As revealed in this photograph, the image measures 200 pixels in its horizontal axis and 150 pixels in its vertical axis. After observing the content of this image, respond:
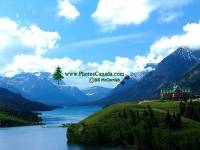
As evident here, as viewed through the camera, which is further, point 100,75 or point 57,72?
point 57,72

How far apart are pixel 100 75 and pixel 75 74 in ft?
31.3

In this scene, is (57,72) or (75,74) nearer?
(75,74)

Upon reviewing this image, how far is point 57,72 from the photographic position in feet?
629

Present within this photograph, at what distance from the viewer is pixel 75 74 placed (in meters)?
176

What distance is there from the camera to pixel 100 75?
179m

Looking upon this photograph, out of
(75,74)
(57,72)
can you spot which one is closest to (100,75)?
(75,74)

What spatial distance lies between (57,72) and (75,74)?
17.2m

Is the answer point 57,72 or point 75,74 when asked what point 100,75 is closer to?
point 75,74

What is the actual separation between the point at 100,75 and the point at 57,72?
21.2 meters
